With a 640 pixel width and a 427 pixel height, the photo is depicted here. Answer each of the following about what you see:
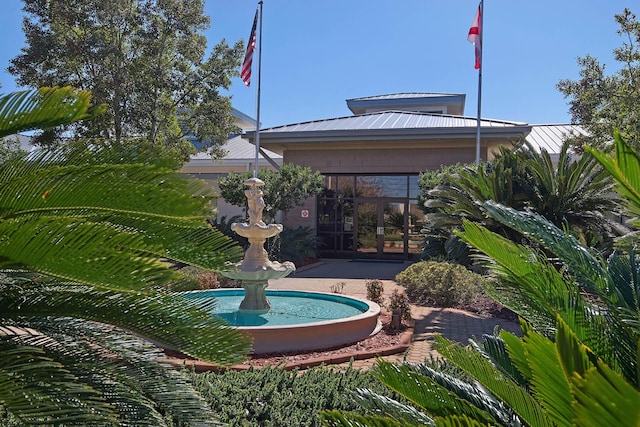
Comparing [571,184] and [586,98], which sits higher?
[586,98]

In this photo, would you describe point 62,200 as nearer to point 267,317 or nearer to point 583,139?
point 267,317

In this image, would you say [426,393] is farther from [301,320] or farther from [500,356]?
[301,320]

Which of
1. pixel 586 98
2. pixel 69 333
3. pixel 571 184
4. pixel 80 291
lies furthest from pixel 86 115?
pixel 586 98

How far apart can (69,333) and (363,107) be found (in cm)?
3204

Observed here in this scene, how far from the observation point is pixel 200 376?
5.01m

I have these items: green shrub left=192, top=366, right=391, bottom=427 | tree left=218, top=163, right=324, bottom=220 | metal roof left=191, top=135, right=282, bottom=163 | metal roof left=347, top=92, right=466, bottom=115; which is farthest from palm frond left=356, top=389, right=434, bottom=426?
metal roof left=347, top=92, right=466, bottom=115

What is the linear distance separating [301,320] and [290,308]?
134cm

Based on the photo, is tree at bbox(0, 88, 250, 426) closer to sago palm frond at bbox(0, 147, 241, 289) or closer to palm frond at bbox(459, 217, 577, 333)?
sago palm frond at bbox(0, 147, 241, 289)

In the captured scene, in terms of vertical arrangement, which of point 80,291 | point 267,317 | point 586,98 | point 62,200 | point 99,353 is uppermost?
point 586,98

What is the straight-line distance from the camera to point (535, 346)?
160 cm

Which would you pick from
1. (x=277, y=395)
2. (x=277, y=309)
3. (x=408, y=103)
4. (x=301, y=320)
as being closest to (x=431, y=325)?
(x=301, y=320)

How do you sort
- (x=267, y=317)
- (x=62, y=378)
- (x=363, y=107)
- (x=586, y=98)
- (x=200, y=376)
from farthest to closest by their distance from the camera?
(x=363, y=107)
(x=586, y=98)
(x=267, y=317)
(x=200, y=376)
(x=62, y=378)

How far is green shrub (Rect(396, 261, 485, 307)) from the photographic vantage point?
1165cm

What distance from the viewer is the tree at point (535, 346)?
1.61 m
